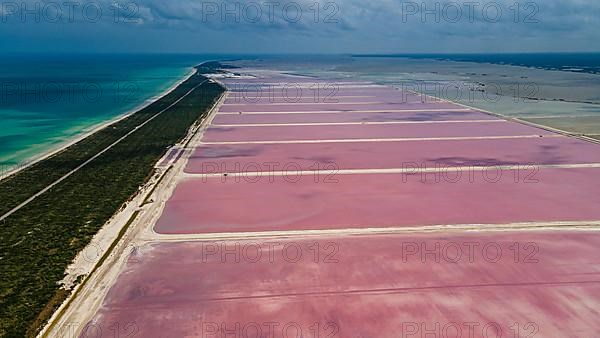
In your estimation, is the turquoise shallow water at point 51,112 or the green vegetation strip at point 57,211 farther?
the turquoise shallow water at point 51,112

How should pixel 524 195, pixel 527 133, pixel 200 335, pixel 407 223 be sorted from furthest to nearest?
pixel 527 133
pixel 524 195
pixel 407 223
pixel 200 335

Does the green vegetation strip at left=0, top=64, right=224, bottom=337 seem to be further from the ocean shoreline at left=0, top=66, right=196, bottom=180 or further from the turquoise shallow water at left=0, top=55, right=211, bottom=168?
the turquoise shallow water at left=0, top=55, right=211, bottom=168

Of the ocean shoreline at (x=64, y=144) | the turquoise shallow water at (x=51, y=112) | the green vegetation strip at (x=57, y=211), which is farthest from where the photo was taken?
the turquoise shallow water at (x=51, y=112)

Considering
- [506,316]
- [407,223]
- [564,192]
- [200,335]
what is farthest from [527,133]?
[200,335]

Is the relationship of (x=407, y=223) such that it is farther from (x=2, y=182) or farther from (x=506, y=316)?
(x=2, y=182)

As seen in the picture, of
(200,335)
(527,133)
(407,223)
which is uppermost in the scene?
(527,133)

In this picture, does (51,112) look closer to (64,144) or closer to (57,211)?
(64,144)

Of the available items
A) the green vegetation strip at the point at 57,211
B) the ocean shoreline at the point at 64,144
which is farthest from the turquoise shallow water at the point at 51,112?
the green vegetation strip at the point at 57,211

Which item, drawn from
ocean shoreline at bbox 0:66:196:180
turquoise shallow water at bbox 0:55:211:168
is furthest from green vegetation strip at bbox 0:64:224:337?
turquoise shallow water at bbox 0:55:211:168

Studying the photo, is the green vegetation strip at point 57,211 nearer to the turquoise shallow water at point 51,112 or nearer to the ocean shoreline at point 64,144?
the ocean shoreline at point 64,144
